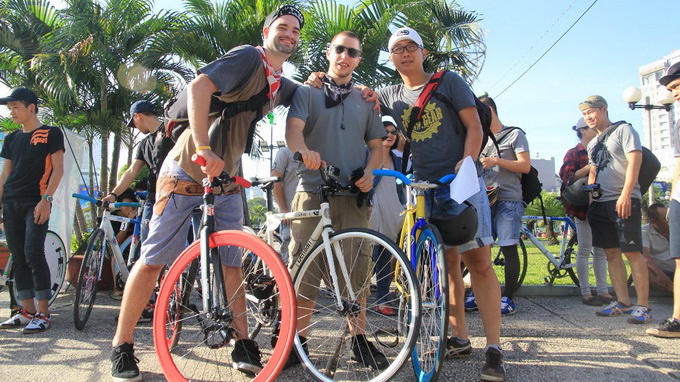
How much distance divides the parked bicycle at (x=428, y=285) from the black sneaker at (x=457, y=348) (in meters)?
0.44

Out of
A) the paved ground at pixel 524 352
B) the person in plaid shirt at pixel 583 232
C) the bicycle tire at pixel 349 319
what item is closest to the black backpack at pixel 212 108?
the bicycle tire at pixel 349 319

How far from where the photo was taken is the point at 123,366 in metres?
2.46

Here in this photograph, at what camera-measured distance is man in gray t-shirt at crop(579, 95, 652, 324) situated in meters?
4.14

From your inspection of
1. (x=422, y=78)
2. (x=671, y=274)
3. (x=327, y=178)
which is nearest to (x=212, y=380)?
(x=327, y=178)

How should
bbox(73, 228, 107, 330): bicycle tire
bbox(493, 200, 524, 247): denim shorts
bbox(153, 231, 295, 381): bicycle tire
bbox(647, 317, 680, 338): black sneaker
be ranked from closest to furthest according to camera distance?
bbox(153, 231, 295, 381): bicycle tire < bbox(647, 317, 680, 338): black sneaker < bbox(73, 228, 107, 330): bicycle tire < bbox(493, 200, 524, 247): denim shorts

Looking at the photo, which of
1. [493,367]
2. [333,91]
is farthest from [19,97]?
[493,367]

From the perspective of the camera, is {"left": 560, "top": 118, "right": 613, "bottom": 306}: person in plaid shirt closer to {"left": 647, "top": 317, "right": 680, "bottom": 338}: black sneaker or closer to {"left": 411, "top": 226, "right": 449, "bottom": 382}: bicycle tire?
{"left": 647, "top": 317, "right": 680, "bottom": 338}: black sneaker

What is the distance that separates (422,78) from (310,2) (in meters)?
7.03

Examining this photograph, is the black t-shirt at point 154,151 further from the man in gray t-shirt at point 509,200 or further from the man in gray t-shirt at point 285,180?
the man in gray t-shirt at point 509,200

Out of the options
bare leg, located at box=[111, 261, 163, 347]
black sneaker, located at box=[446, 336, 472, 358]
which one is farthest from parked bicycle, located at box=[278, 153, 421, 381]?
bare leg, located at box=[111, 261, 163, 347]

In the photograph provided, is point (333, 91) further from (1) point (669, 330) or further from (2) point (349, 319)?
(1) point (669, 330)

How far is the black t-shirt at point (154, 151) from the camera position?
3777mm

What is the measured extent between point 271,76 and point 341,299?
1.31m

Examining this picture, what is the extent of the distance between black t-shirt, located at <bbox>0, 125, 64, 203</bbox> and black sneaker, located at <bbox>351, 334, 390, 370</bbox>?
325 centimetres
